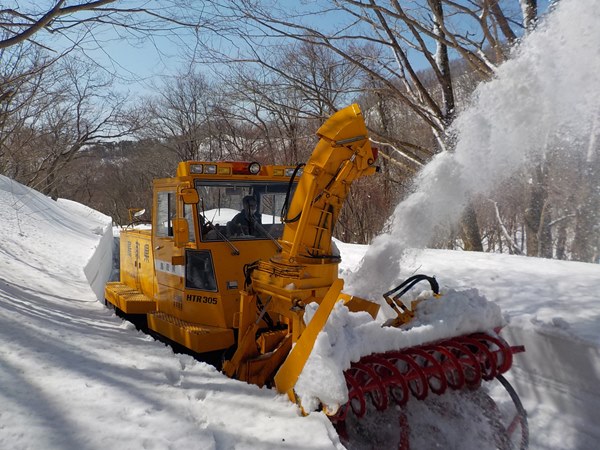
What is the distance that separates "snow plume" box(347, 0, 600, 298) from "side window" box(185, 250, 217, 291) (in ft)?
4.85

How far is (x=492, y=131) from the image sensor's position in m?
4.18

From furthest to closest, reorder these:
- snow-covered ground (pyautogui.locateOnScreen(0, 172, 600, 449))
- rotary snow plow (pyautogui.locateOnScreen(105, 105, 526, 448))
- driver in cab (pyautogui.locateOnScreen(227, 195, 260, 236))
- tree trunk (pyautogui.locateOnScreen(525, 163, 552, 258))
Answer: tree trunk (pyautogui.locateOnScreen(525, 163, 552, 258)) → driver in cab (pyautogui.locateOnScreen(227, 195, 260, 236)) → rotary snow plow (pyautogui.locateOnScreen(105, 105, 526, 448)) → snow-covered ground (pyautogui.locateOnScreen(0, 172, 600, 449))

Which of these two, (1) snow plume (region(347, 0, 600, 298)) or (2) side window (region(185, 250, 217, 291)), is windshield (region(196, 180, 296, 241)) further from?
(1) snow plume (region(347, 0, 600, 298))

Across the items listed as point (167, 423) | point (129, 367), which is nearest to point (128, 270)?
point (129, 367)

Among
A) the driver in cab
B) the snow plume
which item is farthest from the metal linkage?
the driver in cab

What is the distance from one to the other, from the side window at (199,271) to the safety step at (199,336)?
412 mm

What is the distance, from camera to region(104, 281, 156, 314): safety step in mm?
5895

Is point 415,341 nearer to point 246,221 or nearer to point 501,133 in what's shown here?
point 501,133

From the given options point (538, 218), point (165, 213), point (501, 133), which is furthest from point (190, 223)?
point (538, 218)

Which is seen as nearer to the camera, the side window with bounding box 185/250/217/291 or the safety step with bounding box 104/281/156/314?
the side window with bounding box 185/250/217/291

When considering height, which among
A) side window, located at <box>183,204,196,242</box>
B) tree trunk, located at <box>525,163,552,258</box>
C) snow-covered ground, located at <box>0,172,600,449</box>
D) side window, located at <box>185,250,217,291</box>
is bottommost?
snow-covered ground, located at <box>0,172,600,449</box>

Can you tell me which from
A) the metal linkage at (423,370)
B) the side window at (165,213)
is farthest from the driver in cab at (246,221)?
the metal linkage at (423,370)

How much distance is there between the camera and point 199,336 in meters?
4.39

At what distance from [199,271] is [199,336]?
76 centimetres
